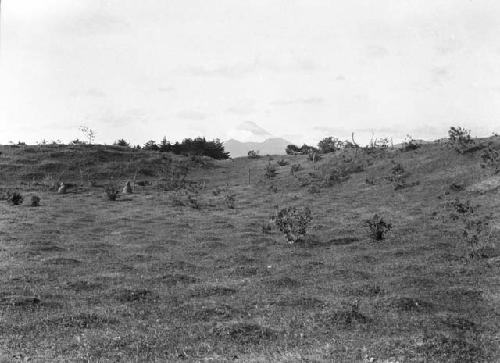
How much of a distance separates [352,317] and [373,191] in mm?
32920

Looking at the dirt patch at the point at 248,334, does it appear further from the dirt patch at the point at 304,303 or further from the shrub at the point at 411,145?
the shrub at the point at 411,145

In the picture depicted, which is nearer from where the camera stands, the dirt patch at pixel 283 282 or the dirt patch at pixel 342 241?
the dirt patch at pixel 283 282

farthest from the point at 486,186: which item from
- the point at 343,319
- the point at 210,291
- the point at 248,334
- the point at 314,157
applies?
the point at 314,157

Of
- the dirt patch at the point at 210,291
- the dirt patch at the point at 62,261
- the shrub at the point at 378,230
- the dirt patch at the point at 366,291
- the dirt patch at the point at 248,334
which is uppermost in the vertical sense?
the shrub at the point at 378,230

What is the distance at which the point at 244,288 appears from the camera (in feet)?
63.8

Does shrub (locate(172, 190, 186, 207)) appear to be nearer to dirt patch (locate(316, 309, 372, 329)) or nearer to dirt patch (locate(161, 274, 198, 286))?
dirt patch (locate(161, 274, 198, 286))

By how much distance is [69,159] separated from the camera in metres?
69.8

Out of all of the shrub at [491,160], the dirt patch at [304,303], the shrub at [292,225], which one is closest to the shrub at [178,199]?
the shrub at [292,225]

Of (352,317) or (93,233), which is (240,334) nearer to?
(352,317)

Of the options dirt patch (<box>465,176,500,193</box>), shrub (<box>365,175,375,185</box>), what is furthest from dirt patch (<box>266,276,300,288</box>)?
shrub (<box>365,175,375,185</box>)

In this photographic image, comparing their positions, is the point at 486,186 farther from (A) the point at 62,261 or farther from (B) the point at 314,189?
(A) the point at 62,261

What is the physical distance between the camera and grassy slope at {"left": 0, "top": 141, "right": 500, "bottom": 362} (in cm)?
1332

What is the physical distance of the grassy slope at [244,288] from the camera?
13.3 metres

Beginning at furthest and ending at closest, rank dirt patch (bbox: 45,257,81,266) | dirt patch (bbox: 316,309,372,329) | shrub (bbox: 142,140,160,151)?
shrub (bbox: 142,140,160,151) → dirt patch (bbox: 45,257,81,266) → dirt patch (bbox: 316,309,372,329)
